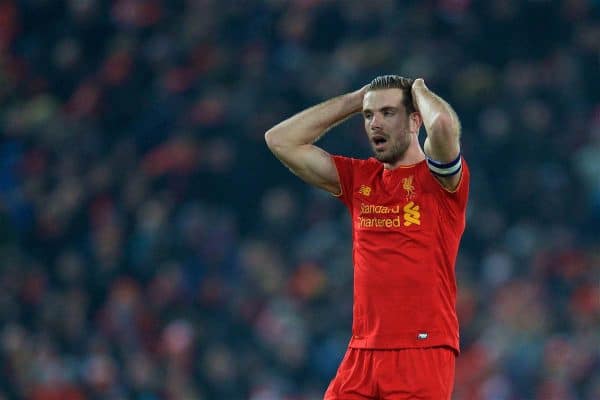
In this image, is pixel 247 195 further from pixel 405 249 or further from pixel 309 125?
pixel 405 249

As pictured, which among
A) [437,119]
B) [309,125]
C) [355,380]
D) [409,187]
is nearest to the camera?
[437,119]

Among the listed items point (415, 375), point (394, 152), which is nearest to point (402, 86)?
point (394, 152)

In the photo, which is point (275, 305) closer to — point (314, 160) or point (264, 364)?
point (264, 364)

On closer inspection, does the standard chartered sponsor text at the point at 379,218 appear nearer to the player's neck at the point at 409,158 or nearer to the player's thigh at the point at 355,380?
the player's neck at the point at 409,158

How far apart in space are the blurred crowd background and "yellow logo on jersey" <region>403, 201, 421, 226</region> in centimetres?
409

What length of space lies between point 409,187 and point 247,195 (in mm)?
5674

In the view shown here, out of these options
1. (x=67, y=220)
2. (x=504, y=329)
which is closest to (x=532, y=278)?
→ (x=504, y=329)

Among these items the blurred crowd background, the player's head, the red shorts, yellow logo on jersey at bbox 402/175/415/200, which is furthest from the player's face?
the blurred crowd background

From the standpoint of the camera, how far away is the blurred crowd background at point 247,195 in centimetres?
889

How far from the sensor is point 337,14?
11.2 metres

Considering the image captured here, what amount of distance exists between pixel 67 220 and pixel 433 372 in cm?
619

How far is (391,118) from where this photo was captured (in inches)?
183

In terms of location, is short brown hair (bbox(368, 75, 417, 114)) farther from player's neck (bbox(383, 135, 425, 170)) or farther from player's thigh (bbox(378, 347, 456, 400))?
player's thigh (bbox(378, 347, 456, 400))

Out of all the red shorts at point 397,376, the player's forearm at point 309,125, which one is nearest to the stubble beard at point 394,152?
the player's forearm at point 309,125
